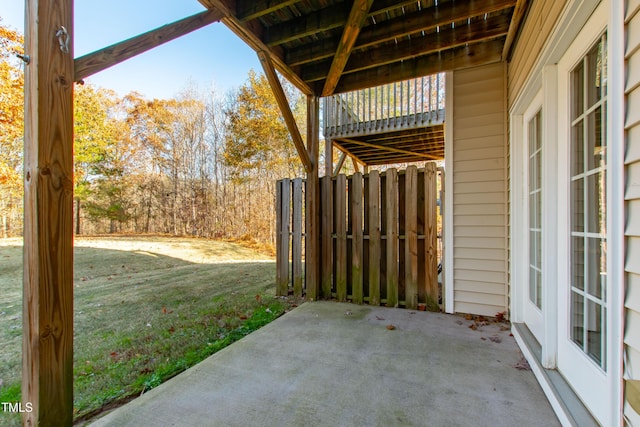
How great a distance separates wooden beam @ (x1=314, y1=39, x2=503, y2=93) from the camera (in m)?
3.08

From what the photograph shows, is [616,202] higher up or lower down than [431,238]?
higher up

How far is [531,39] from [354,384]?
283 cm

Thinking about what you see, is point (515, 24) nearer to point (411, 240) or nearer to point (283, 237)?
point (411, 240)

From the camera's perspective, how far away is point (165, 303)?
3.71 m

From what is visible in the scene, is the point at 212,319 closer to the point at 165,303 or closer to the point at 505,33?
the point at 165,303

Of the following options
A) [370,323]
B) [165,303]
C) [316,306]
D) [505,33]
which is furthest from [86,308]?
[505,33]

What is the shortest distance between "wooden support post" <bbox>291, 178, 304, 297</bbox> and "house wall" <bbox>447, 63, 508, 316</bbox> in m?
2.01

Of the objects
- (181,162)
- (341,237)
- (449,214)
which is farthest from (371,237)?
(181,162)

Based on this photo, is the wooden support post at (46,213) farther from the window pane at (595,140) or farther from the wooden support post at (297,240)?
the wooden support post at (297,240)

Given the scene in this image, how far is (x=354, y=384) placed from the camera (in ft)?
6.00

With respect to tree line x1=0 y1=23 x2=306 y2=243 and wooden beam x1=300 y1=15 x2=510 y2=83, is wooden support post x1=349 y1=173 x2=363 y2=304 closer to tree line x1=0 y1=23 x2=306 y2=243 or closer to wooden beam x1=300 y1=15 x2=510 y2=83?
wooden beam x1=300 y1=15 x2=510 y2=83

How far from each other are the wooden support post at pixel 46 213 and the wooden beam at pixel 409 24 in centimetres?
248

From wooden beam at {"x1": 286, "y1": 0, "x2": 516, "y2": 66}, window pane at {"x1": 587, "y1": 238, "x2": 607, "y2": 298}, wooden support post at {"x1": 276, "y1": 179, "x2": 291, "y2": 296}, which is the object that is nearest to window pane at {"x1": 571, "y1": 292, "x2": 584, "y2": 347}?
window pane at {"x1": 587, "y1": 238, "x2": 607, "y2": 298}

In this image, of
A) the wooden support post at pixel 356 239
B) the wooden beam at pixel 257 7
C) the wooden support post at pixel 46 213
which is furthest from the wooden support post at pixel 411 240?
the wooden support post at pixel 46 213
